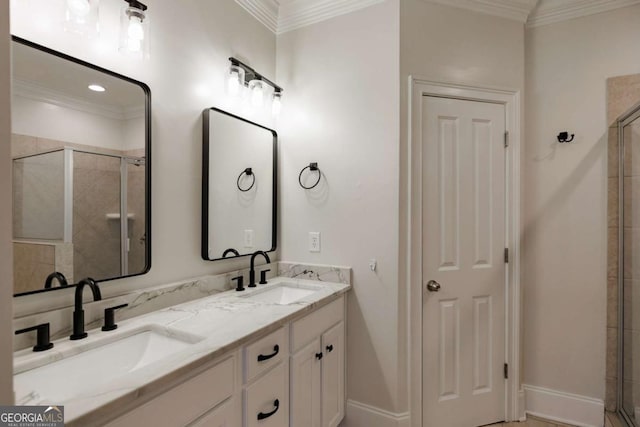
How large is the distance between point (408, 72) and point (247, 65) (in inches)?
40.9

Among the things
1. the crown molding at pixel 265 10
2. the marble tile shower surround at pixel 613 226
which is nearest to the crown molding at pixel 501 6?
the marble tile shower surround at pixel 613 226

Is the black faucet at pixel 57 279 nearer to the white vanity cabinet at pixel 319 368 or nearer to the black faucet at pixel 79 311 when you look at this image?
the black faucet at pixel 79 311

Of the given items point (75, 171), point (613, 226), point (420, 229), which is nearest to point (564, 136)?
point (613, 226)

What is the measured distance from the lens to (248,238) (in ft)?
6.68

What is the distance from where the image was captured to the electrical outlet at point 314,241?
7.11 ft

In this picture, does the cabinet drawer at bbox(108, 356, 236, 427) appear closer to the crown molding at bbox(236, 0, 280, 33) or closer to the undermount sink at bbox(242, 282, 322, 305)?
the undermount sink at bbox(242, 282, 322, 305)

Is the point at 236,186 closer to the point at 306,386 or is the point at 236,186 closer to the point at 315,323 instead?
the point at 315,323

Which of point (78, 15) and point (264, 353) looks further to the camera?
point (264, 353)

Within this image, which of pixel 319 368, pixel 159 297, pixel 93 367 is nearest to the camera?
pixel 93 367

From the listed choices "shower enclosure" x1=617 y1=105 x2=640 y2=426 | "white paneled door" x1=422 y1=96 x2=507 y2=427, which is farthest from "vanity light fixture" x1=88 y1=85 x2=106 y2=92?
"shower enclosure" x1=617 y1=105 x2=640 y2=426

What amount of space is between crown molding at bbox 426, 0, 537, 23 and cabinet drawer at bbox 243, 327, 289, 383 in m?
2.20

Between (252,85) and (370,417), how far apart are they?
2.23m

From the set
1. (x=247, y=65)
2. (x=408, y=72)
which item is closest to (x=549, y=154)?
(x=408, y=72)

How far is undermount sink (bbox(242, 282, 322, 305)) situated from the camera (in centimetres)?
192
